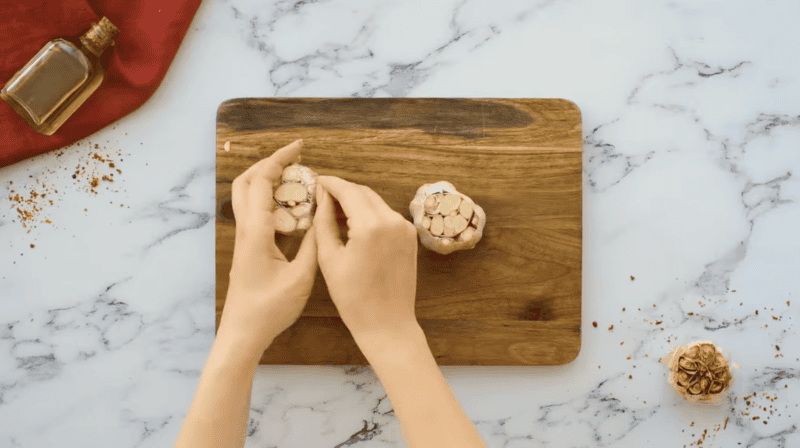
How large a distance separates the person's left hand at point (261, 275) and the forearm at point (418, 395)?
0.45ft

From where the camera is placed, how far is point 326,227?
2.79 ft

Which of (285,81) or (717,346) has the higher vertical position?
(285,81)

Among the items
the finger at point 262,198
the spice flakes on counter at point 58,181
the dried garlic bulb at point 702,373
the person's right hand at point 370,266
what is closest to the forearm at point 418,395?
the person's right hand at point 370,266

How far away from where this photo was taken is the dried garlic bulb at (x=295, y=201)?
887 mm

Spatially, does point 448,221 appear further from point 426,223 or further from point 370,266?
point 370,266

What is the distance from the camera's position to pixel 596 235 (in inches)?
40.4

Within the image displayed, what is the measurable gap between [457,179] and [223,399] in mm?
526

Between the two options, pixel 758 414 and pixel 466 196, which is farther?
pixel 758 414

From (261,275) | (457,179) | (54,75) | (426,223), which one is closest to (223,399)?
(261,275)

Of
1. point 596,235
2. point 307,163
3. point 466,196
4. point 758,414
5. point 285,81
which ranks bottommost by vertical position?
point 758,414

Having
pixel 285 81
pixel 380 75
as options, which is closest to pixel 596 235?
pixel 380 75

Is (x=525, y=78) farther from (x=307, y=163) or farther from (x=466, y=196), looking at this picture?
(x=307, y=163)

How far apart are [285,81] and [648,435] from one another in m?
0.98

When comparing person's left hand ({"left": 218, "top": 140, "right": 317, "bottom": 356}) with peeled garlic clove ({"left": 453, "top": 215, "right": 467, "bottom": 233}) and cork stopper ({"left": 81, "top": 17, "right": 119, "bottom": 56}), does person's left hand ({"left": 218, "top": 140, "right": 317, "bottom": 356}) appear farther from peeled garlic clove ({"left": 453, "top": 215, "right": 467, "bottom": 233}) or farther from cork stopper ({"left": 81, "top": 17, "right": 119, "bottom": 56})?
cork stopper ({"left": 81, "top": 17, "right": 119, "bottom": 56})
